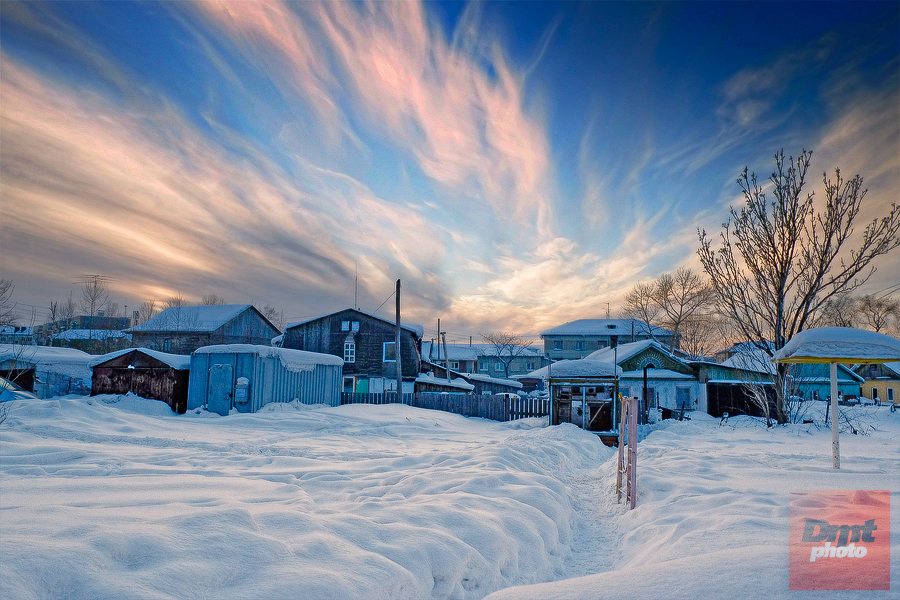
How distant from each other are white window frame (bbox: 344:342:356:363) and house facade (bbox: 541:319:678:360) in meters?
30.2

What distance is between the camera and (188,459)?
26.5 feet

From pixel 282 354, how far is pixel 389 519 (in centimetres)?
1585

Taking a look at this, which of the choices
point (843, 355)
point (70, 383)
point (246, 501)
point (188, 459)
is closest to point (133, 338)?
point (70, 383)

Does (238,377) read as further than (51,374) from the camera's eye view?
No

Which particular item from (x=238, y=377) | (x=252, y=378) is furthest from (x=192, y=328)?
(x=252, y=378)

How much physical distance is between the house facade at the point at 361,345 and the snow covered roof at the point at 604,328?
28.7 metres

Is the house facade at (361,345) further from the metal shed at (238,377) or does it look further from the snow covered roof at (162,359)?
the snow covered roof at (162,359)

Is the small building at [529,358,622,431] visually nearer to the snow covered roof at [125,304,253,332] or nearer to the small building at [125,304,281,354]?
the small building at [125,304,281,354]

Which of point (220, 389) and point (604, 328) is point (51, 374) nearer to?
point (220, 389)

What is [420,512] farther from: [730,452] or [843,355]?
[730,452]

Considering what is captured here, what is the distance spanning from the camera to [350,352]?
34.2 meters

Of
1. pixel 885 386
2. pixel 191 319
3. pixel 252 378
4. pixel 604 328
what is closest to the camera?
pixel 252 378

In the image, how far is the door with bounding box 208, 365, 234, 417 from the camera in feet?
59.2

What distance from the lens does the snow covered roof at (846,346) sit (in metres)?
7.37
